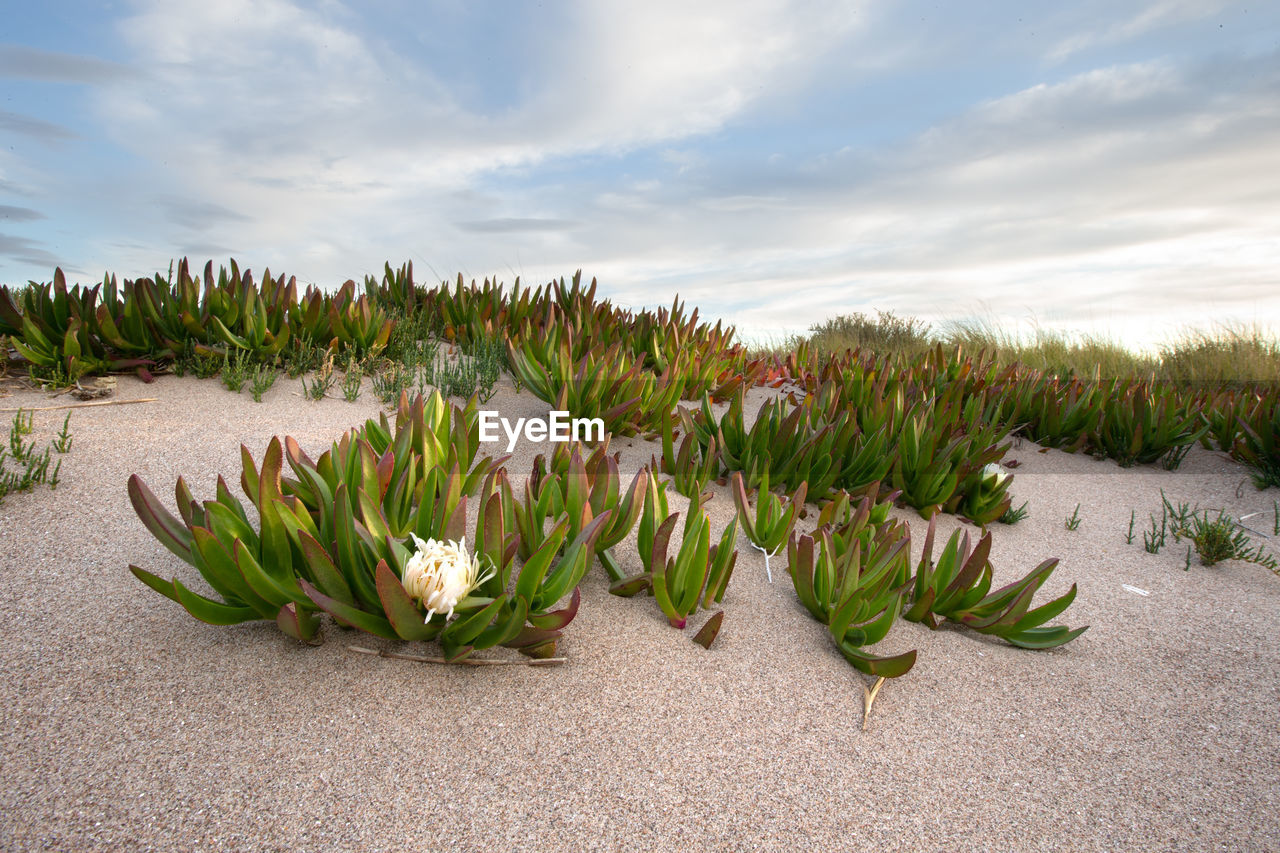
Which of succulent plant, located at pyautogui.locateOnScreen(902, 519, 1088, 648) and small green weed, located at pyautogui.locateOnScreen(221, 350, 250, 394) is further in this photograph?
small green weed, located at pyautogui.locateOnScreen(221, 350, 250, 394)

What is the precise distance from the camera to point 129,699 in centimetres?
192

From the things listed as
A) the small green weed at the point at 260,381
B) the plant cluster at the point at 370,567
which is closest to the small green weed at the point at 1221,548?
the plant cluster at the point at 370,567

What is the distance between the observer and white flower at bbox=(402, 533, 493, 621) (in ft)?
5.78

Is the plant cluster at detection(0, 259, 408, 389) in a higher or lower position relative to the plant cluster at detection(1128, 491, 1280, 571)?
higher

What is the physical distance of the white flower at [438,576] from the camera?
1.76 metres

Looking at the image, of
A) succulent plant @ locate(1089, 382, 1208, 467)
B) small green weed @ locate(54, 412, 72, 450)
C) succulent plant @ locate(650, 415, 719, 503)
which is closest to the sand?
small green weed @ locate(54, 412, 72, 450)

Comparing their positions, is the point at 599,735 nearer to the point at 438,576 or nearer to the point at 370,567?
the point at 438,576

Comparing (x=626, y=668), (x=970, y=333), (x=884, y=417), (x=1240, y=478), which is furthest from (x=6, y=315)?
(x=970, y=333)

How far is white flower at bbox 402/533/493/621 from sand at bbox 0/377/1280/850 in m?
0.35

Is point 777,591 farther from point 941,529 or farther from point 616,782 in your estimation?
point 941,529

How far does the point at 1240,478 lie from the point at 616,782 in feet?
18.7

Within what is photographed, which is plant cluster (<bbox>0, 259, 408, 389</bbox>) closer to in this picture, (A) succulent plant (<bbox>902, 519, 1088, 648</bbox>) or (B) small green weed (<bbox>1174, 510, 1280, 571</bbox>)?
(A) succulent plant (<bbox>902, 519, 1088, 648</bbox>)

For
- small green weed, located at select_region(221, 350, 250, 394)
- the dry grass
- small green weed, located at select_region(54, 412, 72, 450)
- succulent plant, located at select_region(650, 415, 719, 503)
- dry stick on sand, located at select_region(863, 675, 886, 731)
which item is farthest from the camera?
the dry grass

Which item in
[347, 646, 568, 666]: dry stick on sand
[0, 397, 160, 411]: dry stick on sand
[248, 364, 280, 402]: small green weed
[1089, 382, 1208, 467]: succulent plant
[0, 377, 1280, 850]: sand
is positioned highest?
[1089, 382, 1208, 467]: succulent plant
